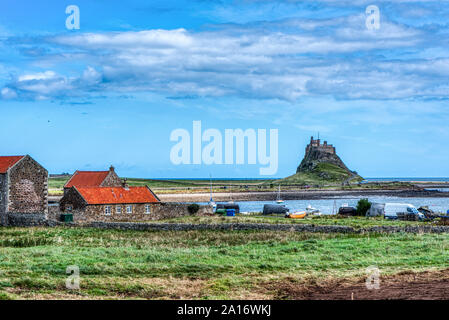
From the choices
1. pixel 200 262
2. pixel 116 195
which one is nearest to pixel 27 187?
pixel 116 195

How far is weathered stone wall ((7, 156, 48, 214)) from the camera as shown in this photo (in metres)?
56.1

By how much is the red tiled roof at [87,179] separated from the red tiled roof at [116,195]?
5.88 meters

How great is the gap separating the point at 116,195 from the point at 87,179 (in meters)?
10.3

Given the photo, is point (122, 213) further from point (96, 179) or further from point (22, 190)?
point (22, 190)

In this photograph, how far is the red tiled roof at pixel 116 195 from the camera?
61281mm

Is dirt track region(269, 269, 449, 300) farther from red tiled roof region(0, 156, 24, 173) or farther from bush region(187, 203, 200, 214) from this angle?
bush region(187, 203, 200, 214)

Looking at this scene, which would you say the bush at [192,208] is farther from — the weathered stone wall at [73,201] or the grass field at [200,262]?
the grass field at [200,262]

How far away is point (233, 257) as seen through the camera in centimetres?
2848


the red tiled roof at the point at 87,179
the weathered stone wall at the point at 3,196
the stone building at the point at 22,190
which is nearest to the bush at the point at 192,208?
the red tiled roof at the point at 87,179

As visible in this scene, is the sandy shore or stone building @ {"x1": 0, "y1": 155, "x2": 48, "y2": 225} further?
the sandy shore

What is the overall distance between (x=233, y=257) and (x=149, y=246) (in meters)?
7.87

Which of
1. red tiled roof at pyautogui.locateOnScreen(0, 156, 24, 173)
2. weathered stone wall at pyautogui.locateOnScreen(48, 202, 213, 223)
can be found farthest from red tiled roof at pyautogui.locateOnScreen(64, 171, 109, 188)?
red tiled roof at pyautogui.locateOnScreen(0, 156, 24, 173)
